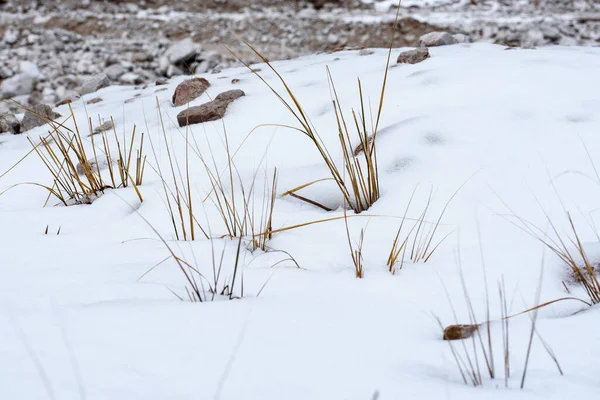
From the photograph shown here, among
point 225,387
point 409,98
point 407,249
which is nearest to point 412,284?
point 407,249

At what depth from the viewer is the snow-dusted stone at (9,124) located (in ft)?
8.53

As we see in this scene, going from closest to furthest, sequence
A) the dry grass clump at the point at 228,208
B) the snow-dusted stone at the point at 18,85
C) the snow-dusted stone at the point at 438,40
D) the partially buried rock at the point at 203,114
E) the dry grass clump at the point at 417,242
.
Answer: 1. the dry grass clump at the point at 417,242
2. the dry grass clump at the point at 228,208
3. the partially buried rock at the point at 203,114
4. the snow-dusted stone at the point at 438,40
5. the snow-dusted stone at the point at 18,85

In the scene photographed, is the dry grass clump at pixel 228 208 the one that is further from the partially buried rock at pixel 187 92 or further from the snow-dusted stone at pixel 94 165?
the partially buried rock at pixel 187 92

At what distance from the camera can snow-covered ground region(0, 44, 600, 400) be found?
0.66 m

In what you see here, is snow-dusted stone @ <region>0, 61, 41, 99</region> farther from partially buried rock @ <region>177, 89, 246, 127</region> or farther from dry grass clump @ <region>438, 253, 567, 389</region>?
dry grass clump @ <region>438, 253, 567, 389</region>

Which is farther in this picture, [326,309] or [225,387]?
[326,309]

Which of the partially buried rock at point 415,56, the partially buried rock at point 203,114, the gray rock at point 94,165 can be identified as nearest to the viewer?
the gray rock at point 94,165

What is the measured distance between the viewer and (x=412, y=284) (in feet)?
3.27

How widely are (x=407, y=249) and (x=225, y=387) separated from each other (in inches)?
25.2

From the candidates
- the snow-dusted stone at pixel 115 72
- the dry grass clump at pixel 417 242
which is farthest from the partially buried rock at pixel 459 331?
the snow-dusted stone at pixel 115 72

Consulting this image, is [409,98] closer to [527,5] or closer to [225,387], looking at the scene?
[225,387]

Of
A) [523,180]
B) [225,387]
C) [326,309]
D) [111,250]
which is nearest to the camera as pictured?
[225,387]

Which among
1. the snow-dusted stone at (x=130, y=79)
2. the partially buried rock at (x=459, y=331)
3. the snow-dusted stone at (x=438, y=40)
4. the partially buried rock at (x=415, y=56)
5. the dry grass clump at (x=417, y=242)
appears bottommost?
the snow-dusted stone at (x=130, y=79)

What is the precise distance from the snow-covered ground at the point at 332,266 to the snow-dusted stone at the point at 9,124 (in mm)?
591
